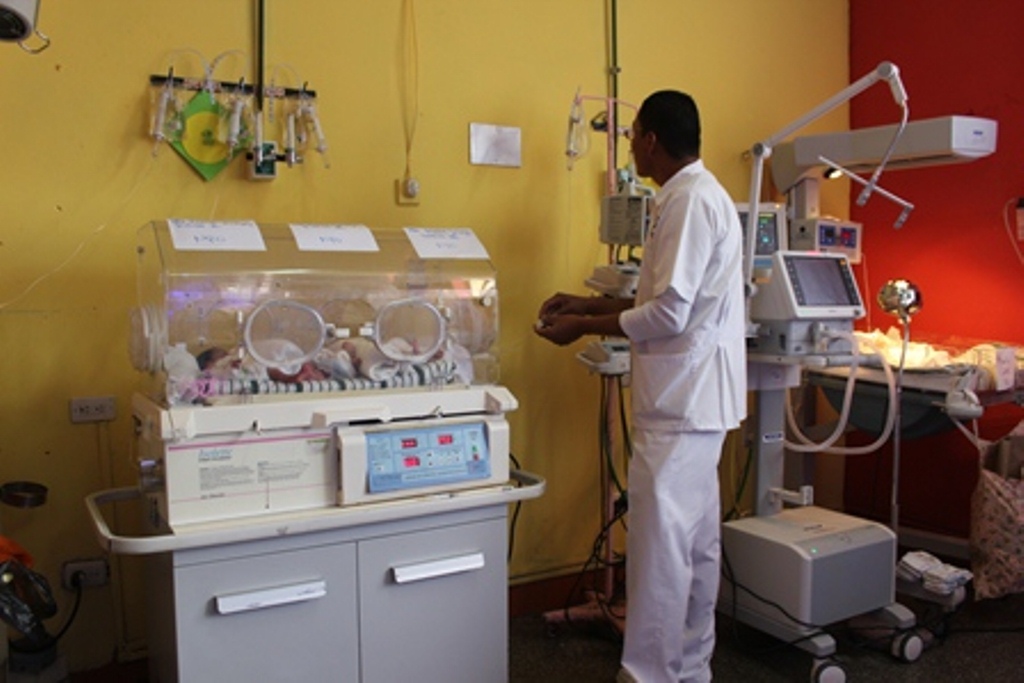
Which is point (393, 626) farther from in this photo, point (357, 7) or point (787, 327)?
point (357, 7)

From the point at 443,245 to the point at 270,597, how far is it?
101 cm

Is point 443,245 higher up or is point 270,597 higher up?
point 443,245

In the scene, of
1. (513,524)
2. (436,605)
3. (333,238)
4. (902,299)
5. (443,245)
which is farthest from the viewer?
(902,299)

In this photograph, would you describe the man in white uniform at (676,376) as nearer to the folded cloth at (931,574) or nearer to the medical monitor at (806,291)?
the medical monitor at (806,291)

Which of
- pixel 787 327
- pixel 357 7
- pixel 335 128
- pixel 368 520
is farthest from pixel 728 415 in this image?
pixel 357 7

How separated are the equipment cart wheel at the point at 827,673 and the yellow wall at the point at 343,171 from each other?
100cm

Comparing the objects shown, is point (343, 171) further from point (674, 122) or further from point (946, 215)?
point (946, 215)

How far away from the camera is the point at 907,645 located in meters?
2.68

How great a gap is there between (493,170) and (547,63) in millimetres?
451

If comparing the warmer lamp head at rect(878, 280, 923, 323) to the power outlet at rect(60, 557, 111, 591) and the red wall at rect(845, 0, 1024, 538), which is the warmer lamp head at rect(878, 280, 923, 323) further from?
the power outlet at rect(60, 557, 111, 591)

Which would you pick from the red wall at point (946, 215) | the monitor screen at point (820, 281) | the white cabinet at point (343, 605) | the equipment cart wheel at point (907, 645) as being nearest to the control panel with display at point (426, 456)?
the white cabinet at point (343, 605)

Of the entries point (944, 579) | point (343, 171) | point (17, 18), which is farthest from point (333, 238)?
point (944, 579)

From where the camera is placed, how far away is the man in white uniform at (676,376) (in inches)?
86.1

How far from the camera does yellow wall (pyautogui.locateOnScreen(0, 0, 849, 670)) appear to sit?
2.34m
